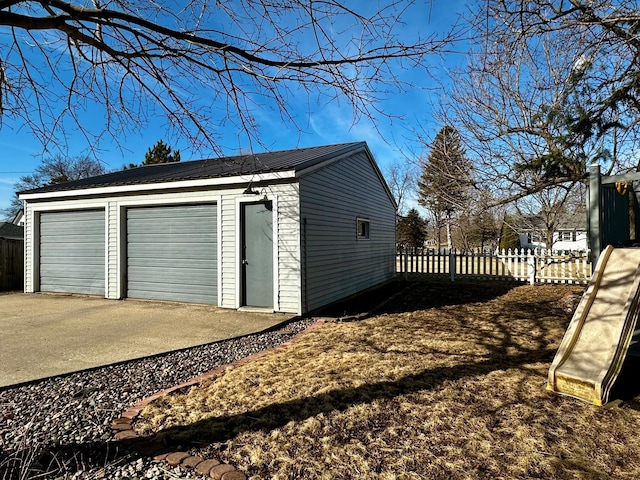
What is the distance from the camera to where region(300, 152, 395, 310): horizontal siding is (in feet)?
24.6

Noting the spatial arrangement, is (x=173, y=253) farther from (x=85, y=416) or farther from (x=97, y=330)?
(x=85, y=416)

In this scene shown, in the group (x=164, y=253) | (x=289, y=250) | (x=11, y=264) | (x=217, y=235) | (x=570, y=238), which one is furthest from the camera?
(x=570, y=238)

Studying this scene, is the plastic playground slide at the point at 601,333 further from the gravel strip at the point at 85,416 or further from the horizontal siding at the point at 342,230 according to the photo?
the horizontal siding at the point at 342,230

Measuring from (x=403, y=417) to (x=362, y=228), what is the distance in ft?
27.7

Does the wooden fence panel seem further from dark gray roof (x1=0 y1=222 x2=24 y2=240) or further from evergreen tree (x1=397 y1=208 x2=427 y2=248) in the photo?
evergreen tree (x1=397 y1=208 x2=427 y2=248)

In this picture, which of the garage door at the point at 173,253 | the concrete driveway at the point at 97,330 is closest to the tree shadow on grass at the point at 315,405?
the concrete driveway at the point at 97,330

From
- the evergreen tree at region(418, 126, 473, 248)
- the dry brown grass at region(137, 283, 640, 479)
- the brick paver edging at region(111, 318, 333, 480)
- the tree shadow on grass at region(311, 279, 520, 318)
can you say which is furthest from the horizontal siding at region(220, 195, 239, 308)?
the evergreen tree at region(418, 126, 473, 248)

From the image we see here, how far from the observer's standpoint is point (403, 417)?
284cm

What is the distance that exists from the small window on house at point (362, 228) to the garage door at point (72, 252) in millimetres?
6837

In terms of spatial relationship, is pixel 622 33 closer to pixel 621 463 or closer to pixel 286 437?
pixel 621 463

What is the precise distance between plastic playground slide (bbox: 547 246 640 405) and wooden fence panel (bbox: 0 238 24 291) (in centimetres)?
1456

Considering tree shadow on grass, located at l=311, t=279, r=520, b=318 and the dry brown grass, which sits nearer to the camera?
the dry brown grass

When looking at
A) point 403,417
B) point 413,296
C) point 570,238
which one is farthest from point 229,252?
point 570,238

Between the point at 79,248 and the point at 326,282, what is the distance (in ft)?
22.2
